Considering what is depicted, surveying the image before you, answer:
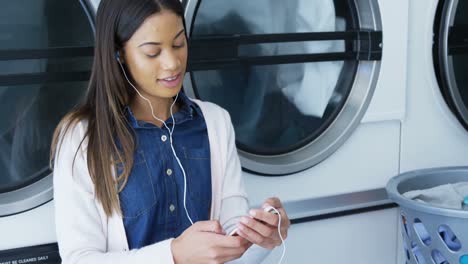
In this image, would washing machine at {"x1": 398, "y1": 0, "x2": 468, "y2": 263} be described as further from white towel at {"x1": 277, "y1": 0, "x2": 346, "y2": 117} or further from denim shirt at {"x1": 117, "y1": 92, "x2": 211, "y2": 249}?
denim shirt at {"x1": 117, "y1": 92, "x2": 211, "y2": 249}

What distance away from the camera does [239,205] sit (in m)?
1.32

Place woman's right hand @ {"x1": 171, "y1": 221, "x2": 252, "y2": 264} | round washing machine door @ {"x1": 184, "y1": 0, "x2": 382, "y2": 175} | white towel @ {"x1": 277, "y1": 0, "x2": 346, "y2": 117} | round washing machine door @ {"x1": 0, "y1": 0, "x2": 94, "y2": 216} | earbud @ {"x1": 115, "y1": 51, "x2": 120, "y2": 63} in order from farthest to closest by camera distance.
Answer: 1. white towel @ {"x1": 277, "y1": 0, "x2": 346, "y2": 117}
2. round washing machine door @ {"x1": 184, "y1": 0, "x2": 382, "y2": 175}
3. round washing machine door @ {"x1": 0, "y1": 0, "x2": 94, "y2": 216}
4. earbud @ {"x1": 115, "y1": 51, "x2": 120, "y2": 63}
5. woman's right hand @ {"x1": 171, "y1": 221, "x2": 252, "y2": 264}

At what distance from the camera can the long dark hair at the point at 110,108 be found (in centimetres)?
114

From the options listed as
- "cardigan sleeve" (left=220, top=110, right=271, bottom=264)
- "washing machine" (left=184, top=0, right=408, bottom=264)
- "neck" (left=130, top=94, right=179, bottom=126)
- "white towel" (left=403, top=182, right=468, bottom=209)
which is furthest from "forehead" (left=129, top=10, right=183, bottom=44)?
"white towel" (left=403, top=182, right=468, bottom=209)

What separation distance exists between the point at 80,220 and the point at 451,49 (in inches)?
53.9

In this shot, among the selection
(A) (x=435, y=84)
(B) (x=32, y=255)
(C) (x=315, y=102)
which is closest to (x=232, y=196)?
(B) (x=32, y=255)

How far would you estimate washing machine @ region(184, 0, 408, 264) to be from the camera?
1.72 metres

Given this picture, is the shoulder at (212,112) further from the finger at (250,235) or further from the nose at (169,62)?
the finger at (250,235)

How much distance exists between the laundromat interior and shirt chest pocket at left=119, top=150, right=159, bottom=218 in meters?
0.36

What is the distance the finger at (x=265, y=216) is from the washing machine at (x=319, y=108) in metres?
0.53

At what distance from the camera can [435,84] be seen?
6.30 ft

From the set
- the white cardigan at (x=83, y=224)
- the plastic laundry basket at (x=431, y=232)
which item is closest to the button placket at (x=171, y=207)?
the white cardigan at (x=83, y=224)

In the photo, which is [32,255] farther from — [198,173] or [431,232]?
[431,232]

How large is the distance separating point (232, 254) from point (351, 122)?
0.85 metres
